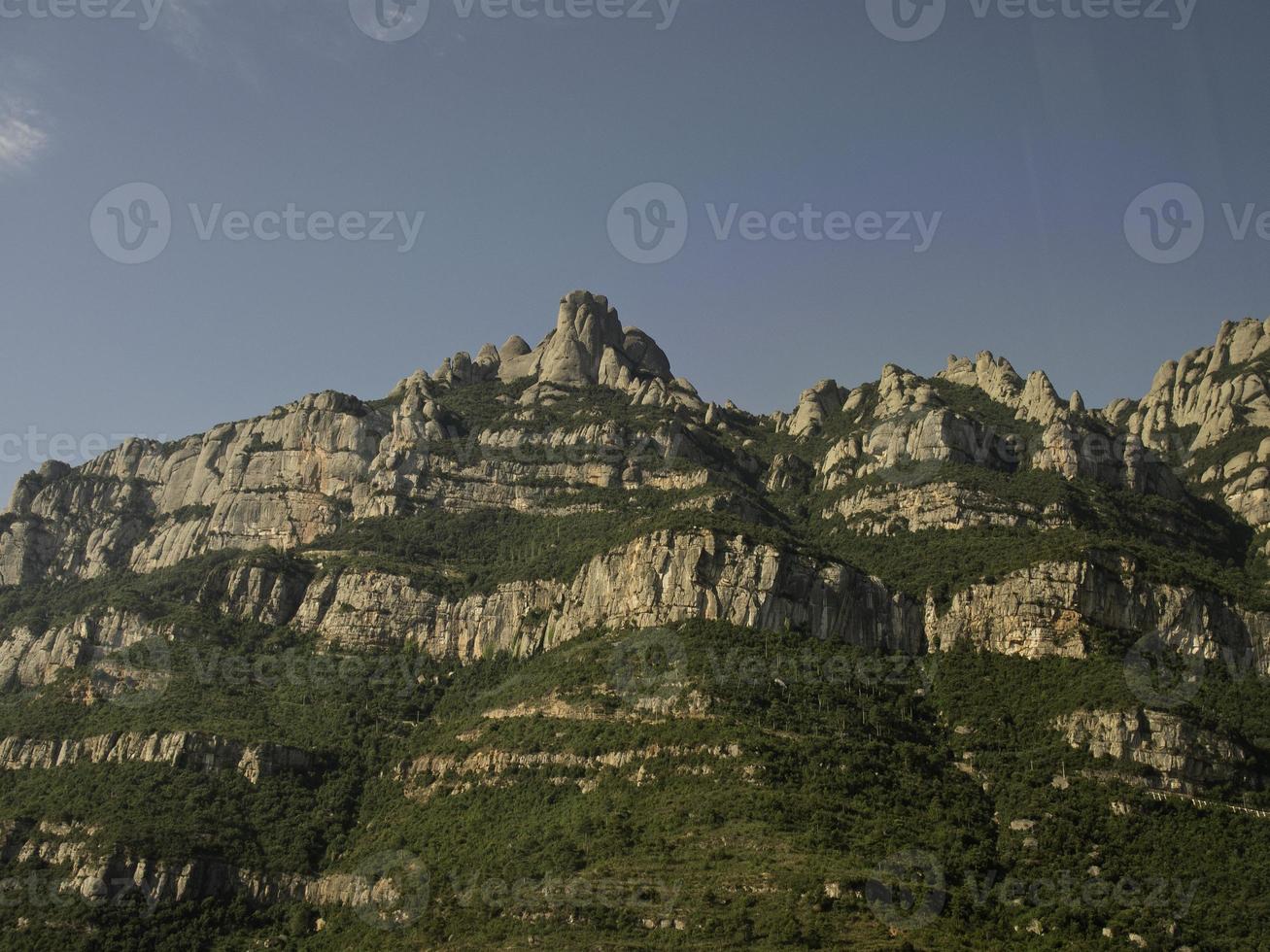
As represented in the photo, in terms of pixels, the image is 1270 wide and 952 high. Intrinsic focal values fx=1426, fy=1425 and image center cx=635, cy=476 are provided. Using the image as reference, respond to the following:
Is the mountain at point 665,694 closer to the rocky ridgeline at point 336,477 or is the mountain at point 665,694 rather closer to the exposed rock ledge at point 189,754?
the exposed rock ledge at point 189,754

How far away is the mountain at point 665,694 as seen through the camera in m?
93.9

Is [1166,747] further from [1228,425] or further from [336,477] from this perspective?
[336,477]

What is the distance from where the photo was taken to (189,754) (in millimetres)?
123125

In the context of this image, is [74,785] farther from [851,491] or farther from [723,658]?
[851,491]

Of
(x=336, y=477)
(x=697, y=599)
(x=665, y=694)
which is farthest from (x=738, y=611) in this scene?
(x=336, y=477)

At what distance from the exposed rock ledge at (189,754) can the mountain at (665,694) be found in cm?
32

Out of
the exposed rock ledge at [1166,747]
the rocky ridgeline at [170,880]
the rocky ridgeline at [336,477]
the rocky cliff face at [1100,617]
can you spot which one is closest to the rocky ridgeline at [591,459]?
the rocky ridgeline at [336,477]

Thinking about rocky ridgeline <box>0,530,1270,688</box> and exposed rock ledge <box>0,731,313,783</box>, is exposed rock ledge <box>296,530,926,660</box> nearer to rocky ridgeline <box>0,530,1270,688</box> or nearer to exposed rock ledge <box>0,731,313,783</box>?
rocky ridgeline <box>0,530,1270,688</box>

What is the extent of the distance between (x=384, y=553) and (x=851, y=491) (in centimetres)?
5377

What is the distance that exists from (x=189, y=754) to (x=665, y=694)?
4206 centimetres

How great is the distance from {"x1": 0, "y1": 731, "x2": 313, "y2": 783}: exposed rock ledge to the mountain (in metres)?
0.32

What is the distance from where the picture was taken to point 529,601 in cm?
14562

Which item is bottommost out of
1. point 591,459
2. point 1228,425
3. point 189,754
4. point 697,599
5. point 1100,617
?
point 189,754

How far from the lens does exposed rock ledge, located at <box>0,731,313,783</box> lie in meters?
123
